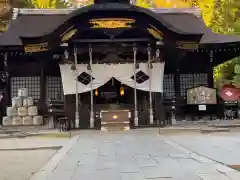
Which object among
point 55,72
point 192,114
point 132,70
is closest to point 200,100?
point 192,114

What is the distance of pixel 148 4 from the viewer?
35125mm

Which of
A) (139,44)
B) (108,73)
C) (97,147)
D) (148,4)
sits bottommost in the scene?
(97,147)

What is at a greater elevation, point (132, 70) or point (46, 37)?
point (46, 37)

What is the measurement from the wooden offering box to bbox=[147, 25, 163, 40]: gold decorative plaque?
3351 mm

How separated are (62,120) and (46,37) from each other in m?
3.34

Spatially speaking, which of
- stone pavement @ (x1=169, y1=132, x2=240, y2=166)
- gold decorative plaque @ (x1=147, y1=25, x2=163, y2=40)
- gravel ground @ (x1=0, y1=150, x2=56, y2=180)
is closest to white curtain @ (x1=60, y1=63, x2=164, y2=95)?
gold decorative plaque @ (x1=147, y1=25, x2=163, y2=40)

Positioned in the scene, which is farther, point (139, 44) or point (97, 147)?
point (139, 44)

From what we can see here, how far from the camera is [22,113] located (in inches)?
635

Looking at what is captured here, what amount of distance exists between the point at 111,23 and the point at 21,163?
334 inches

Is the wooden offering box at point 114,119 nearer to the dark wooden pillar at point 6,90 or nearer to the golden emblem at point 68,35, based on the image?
the golden emblem at point 68,35

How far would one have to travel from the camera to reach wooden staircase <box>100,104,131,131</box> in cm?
1454

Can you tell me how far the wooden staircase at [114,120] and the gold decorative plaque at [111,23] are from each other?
3.35 metres

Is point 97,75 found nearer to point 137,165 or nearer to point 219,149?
point 219,149

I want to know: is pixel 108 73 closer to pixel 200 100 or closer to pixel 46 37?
pixel 46 37
